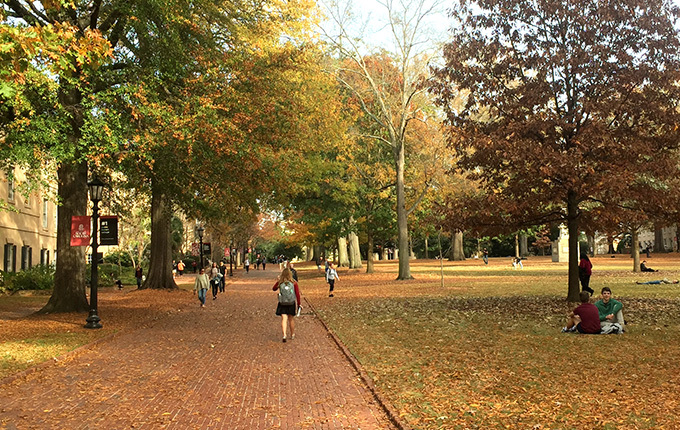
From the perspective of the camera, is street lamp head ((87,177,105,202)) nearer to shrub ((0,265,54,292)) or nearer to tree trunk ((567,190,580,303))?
tree trunk ((567,190,580,303))

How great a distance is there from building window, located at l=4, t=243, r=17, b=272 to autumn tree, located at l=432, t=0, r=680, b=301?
86.4ft

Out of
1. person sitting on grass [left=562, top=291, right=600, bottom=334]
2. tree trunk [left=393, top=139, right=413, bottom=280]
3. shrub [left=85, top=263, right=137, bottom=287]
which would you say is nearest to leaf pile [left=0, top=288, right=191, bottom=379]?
shrub [left=85, top=263, right=137, bottom=287]

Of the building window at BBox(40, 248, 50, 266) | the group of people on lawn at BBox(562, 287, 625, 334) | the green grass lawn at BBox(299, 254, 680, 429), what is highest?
the building window at BBox(40, 248, 50, 266)

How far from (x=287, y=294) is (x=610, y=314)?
6384mm

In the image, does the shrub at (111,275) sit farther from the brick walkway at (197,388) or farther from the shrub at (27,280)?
the brick walkway at (197,388)

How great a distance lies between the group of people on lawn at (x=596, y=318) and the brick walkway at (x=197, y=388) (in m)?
4.77

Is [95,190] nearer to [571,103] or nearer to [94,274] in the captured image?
[94,274]

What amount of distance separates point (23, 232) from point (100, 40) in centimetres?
3076

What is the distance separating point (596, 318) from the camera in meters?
12.3

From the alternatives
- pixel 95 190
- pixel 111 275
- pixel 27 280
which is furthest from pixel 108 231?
pixel 111 275

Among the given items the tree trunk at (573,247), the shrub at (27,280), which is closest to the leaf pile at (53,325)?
the shrub at (27,280)

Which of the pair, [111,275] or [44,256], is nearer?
[44,256]

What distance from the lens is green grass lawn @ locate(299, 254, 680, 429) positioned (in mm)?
6820

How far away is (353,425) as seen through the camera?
6.65m
